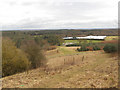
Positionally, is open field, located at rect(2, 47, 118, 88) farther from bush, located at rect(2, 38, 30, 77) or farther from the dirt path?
bush, located at rect(2, 38, 30, 77)

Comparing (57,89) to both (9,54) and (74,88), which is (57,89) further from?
(9,54)

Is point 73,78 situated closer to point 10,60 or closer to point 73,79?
point 73,79

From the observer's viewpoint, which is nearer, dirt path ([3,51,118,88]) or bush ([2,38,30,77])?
dirt path ([3,51,118,88])

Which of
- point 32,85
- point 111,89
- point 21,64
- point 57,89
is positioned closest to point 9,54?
point 21,64

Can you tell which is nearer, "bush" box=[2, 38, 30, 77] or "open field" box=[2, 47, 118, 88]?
"open field" box=[2, 47, 118, 88]

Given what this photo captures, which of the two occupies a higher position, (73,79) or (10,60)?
(10,60)

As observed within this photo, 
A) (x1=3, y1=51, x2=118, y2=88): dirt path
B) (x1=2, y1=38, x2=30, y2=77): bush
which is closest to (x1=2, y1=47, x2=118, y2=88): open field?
(x1=3, y1=51, x2=118, y2=88): dirt path

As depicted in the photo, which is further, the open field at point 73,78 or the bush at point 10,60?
the bush at point 10,60

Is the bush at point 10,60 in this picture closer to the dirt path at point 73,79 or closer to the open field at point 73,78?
the open field at point 73,78

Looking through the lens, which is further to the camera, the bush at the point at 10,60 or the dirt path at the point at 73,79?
the bush at the point at 10,60

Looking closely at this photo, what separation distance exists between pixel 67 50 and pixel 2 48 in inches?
846

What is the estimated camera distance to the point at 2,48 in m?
10.2

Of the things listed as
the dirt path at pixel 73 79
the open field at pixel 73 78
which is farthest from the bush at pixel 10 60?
the dirt path at pixel 73 79

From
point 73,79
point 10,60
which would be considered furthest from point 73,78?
point 10,60
